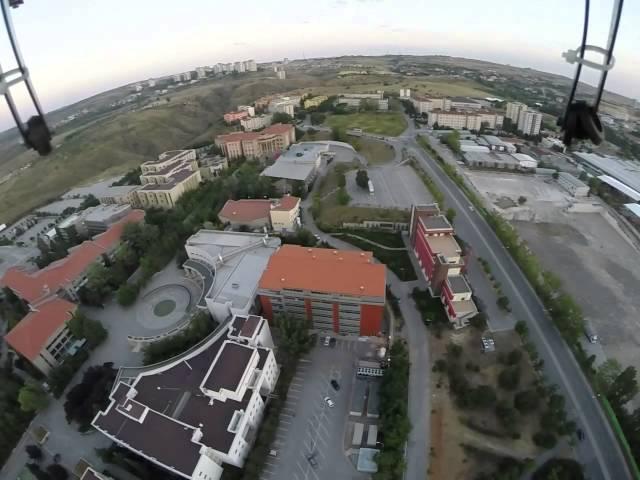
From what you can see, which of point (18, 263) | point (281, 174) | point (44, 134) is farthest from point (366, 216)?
point (18, 263)

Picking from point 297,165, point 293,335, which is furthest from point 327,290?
point 297,165

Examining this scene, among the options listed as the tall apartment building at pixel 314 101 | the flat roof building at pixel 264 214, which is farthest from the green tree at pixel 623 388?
the tall apartment building at pixel 314 101

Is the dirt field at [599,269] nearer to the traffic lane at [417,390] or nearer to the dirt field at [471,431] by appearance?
the dirt field at [471,431]

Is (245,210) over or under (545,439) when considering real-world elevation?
over

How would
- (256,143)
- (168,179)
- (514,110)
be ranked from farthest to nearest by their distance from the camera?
(514,110) → (256,143) → (168,179)

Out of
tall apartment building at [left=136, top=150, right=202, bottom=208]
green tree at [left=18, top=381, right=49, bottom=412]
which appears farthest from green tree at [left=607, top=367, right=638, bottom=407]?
tall apartment building at [left=136, top=150, right=202, bottom=208]

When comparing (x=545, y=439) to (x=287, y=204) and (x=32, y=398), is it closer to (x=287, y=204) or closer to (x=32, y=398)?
(x=287, y=204)

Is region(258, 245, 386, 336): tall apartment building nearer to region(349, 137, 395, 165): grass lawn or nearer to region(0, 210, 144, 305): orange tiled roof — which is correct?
region(0, 210, 144, 305): orange tiled roof
